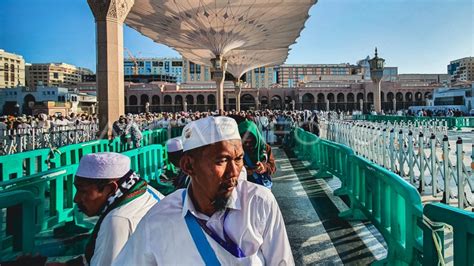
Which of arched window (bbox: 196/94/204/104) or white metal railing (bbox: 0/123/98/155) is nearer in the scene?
white metal railing (bbox: 0/123/98/155)

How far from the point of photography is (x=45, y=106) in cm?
5109

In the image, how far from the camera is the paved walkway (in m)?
4.02

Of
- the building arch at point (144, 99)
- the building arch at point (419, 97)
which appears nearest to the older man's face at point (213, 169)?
the building arch at point (144, 99)

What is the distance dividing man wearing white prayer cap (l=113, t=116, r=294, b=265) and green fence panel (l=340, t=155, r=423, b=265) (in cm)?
178

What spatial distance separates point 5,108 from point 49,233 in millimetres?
71727

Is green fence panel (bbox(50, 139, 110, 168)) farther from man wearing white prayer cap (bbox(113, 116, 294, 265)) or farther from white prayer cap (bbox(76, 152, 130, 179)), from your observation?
man wearing white prayer cap (bbox(113, 116, 294, 265))

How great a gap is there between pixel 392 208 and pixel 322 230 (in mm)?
1468

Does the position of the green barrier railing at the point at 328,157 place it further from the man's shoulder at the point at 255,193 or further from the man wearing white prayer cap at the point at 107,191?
the man's shoulder at the point at 255,193

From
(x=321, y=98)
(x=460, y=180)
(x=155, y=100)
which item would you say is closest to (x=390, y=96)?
(x=321, y=98)

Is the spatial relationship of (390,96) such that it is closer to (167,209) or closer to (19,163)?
(19,163)

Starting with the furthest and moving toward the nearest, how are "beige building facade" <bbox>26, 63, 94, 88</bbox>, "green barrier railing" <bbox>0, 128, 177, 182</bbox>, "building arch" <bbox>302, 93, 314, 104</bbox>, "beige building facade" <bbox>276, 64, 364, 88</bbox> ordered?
"beige building facade" <bbox>26, 63, 94, 88</bbox> → "beige building facade" <bbox>276, 64, 364, 88</bbox> → "building arch" <bbox>302, 93, 314, 104</bbox> → "green barrier railing" <bbox>0, 128, 177, 182</bbox>

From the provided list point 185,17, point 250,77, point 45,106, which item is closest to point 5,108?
point 45,106

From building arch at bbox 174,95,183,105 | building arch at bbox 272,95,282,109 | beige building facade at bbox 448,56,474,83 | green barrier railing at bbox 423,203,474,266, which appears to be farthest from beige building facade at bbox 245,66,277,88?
green barrier railing at bbox 423,203,474,266

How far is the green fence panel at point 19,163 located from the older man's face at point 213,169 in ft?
16.3
